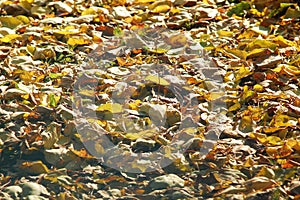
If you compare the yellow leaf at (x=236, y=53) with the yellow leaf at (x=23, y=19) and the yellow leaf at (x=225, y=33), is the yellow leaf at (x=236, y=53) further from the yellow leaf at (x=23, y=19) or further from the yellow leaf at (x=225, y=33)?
the yellow leaf at (x=23, y=19)

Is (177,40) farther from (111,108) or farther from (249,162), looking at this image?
(249,162)

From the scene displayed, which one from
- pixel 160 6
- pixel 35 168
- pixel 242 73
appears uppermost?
pixel 160 6

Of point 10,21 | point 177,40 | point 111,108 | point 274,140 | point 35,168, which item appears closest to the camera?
point 35,168

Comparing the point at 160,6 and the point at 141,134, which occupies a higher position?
the point at 160,6

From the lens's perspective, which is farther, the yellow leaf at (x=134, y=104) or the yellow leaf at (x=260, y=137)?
the yellow leaf at (x=134, y=104)

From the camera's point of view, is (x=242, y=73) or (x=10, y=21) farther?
(x=10, y=21)

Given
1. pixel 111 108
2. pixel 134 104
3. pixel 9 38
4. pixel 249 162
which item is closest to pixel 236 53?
pixel 134 104

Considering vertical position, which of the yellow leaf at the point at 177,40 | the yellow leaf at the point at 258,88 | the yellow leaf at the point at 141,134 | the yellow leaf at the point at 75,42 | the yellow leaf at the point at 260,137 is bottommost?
the yellow leaf at the point at 141,134

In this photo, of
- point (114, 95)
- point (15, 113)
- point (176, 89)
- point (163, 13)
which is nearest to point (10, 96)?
point (15, 113)

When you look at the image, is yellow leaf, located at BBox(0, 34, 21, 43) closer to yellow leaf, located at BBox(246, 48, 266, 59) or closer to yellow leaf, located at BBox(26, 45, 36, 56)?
yellow leaf, located at BBox(26, 45, 36, 56)

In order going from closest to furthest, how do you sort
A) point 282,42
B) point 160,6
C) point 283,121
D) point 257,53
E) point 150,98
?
point 283,121 → point 150,98 → point 257,53 → point 282,42 → point 160,6

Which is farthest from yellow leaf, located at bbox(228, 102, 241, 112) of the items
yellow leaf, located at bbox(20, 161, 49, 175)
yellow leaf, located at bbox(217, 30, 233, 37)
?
yellow leaf, located at bbox(20, 161, 49, 175)

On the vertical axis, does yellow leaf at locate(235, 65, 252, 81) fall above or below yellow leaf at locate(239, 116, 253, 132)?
above

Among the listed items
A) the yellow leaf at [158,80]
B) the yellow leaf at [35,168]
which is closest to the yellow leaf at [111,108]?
the yellow leaf at [158,80]
